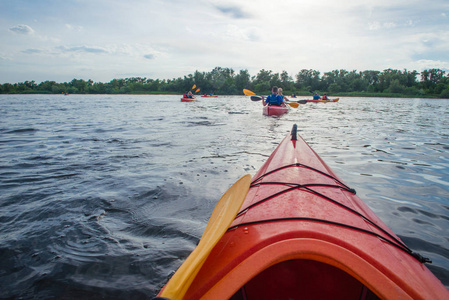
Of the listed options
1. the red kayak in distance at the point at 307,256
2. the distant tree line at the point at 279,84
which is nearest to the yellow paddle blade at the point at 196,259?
the red kayak in distance at the point at 307,256

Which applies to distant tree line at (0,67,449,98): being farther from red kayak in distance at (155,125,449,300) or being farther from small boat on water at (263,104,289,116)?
red kayak in distance at (155,125,449,300)

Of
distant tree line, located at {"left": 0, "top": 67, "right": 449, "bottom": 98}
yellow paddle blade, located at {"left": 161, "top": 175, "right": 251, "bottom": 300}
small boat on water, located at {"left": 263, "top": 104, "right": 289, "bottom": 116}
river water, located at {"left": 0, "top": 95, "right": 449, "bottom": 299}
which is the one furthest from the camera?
distant tree line, located at {"left": 0, "top": 67, "right": 449, "bottom": 98}

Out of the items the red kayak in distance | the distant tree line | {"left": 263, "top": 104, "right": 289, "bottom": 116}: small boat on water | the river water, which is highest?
the distant tree line

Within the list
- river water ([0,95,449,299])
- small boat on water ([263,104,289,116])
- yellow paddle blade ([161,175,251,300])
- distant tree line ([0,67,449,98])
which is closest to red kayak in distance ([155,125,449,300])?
yellow paddle blade ([161,175,251,300])

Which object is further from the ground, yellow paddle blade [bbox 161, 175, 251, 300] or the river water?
yellow paddle blade [bbox 161, 175, 251, 300]

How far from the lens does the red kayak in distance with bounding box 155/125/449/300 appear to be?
1.02 metres

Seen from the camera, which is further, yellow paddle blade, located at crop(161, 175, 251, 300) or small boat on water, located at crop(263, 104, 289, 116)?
small boat on water, located at crop(263, 104, 289, 116)

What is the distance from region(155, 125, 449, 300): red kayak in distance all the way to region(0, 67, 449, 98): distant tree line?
6837cm

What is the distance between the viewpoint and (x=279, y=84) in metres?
81.7

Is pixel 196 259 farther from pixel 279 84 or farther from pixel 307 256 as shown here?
pixel 279 84

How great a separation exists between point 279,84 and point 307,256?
84.8 metres

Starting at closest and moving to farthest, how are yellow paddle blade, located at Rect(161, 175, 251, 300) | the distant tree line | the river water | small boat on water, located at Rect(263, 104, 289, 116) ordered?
1. yellow paddle blade, located at Rect(161, 175, 251, 300)
2. the river water
3. small boat on water, located at Rect(263, 104, 289, 116)
4. the distant tree line

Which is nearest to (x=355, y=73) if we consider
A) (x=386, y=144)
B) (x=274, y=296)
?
(x=386, y=144)

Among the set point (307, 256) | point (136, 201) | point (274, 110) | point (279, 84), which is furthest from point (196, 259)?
point (279, 84)
